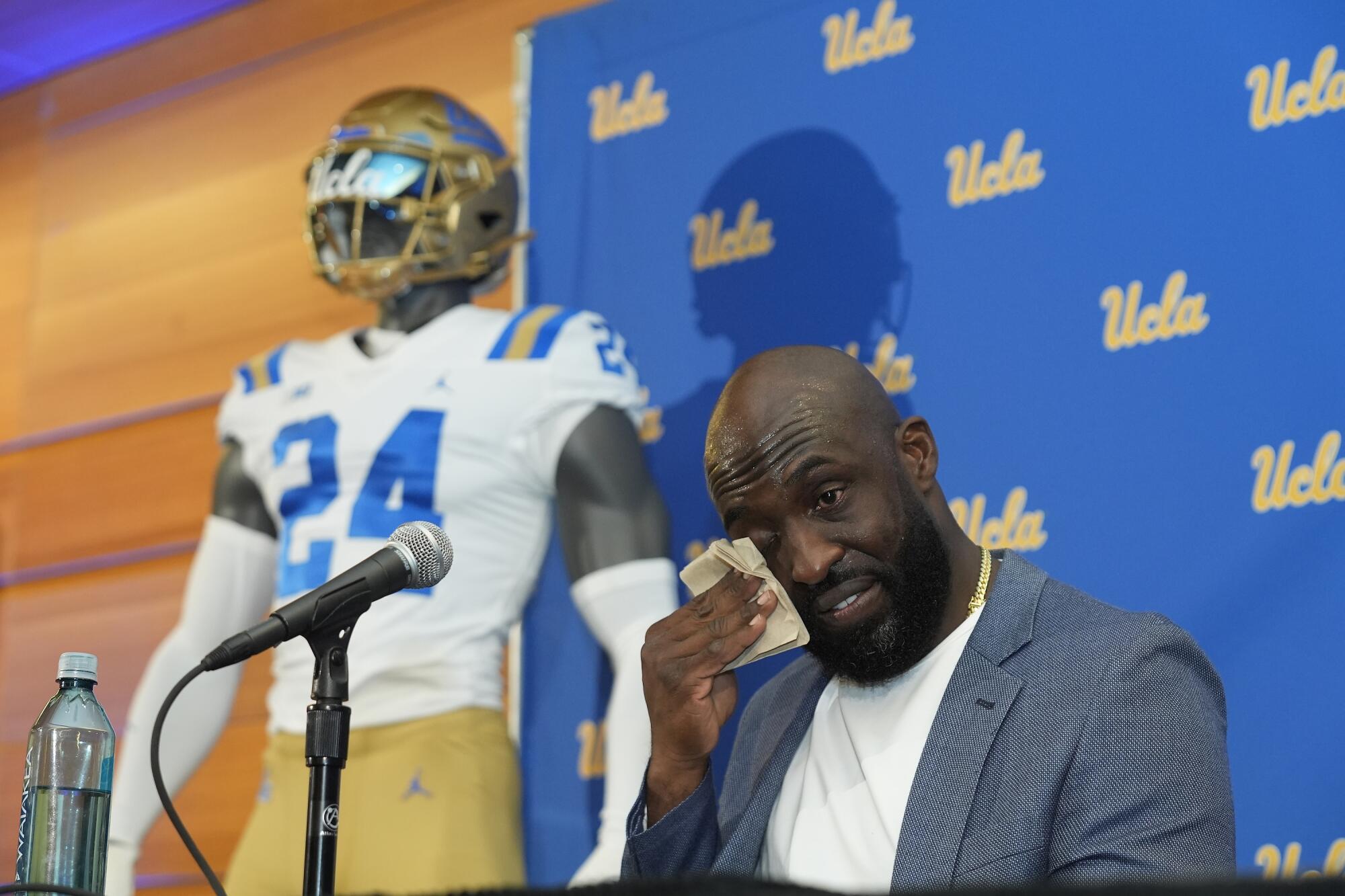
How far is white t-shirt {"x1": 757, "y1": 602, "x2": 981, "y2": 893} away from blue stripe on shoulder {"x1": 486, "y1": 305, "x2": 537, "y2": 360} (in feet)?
3.07

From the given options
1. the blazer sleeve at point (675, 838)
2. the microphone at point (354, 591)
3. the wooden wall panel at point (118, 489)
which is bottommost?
the blazer sleeve at point (675, 838)

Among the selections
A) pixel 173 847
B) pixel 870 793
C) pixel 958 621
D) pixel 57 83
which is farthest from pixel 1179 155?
pixel 57 83

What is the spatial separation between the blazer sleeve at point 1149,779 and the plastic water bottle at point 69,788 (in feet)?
3.05

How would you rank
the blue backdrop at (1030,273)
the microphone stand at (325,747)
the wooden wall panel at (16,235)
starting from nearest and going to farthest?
the microphone stand at (325,747)
the blue backdrop at (1030,273)
the wooden wall panel at (16,235)

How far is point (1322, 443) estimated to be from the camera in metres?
2.18

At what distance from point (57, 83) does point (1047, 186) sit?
2.73 metres

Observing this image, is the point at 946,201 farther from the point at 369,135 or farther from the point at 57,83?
the point at 57,83

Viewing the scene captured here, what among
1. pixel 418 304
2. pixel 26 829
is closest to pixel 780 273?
pixel 418 304

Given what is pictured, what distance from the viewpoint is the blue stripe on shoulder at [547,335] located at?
2.61 metres

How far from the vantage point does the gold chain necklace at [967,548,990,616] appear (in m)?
1.89

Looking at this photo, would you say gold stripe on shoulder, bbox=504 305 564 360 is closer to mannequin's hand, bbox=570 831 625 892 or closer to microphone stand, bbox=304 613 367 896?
mannequin's hand, bbox=570 831 625 892

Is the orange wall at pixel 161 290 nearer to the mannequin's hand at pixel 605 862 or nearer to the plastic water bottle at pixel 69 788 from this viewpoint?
the mannequin's hand at pixel 605 862

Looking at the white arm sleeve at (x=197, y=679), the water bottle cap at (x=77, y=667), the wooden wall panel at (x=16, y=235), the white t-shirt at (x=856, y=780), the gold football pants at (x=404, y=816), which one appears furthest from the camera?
the wooden wall panel at (x=16, y=235)

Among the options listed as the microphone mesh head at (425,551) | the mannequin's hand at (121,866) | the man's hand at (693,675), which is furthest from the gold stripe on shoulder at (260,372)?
the microphone mesh head at (425,551)
